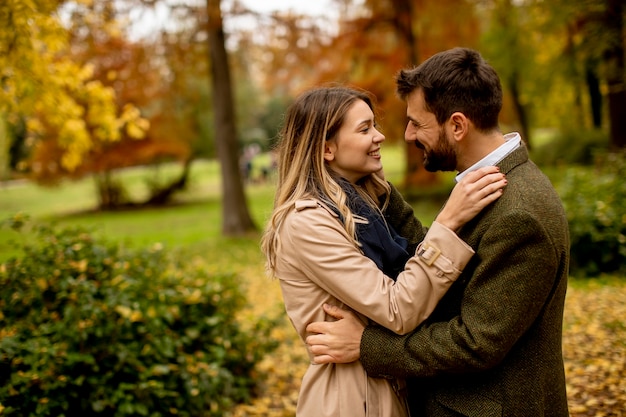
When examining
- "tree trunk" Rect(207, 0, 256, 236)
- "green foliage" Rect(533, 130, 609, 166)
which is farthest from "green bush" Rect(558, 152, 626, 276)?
"green foliage" Rect(533, 130, 609, 166)

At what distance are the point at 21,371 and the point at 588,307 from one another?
5322 mm

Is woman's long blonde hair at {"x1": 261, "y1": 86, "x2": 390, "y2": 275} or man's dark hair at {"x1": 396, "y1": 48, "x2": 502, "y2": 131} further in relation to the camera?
woman's long blonde hair at {"x1": 261, "y1": 86, "x2": 390, "y2": 275}

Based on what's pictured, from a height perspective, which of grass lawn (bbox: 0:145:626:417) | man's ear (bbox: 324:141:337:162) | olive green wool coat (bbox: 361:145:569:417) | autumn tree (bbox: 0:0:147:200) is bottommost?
grass lawn (bbox: 0:145:626:417)

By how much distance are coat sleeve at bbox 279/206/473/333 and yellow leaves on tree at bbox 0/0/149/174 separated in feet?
9.53

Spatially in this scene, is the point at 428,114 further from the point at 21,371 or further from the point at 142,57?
the point at 142,57

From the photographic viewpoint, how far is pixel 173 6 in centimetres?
1166

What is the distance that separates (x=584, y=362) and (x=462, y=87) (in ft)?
10.8

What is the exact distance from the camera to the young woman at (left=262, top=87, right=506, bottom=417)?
1.93m

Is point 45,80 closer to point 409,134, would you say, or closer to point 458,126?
point 409,134

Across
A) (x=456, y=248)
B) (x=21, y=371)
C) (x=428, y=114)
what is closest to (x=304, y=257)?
(x=456, y=248)

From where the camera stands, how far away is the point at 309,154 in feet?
7.32

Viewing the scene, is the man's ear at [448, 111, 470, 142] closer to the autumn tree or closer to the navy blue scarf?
the navy blue scarf

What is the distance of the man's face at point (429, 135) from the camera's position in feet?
6.99

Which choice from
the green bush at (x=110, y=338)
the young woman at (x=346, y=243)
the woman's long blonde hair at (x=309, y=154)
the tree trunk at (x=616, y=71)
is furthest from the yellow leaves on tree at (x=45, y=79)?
the tree trunk at (x=616, y=71)
